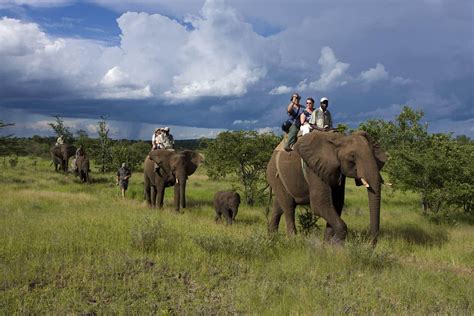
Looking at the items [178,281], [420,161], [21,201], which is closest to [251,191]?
[420,161]

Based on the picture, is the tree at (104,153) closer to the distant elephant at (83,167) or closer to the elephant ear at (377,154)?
the distant elephant at (83,167)

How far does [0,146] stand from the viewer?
2923cm

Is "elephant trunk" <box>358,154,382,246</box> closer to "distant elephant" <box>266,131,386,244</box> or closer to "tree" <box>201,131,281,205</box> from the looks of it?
"distant elephant" <box>266,131,386,244</box>

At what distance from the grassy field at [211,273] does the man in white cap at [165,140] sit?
6.84m

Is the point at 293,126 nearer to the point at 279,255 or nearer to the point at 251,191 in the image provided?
the point at 279,255

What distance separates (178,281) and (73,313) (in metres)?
1.83

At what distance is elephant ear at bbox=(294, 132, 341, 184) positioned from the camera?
31.5ft

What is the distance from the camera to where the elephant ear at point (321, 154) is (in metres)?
9.59

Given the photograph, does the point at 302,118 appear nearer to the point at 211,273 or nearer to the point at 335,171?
the point at 335,171

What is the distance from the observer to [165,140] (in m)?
18.3

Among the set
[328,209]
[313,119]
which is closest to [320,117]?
[313,119]

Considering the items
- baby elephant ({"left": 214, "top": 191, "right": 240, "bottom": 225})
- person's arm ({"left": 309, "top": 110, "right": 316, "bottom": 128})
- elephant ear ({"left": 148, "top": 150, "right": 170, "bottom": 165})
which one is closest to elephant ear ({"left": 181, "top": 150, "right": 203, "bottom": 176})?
elephant ear ({"left": 148, "top": 150, "right": 170, "bottom": 165})

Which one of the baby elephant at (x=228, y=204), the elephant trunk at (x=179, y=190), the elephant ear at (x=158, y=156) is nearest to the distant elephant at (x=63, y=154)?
the elephant ear at (x=158, y=156)

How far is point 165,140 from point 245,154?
5716 mm
